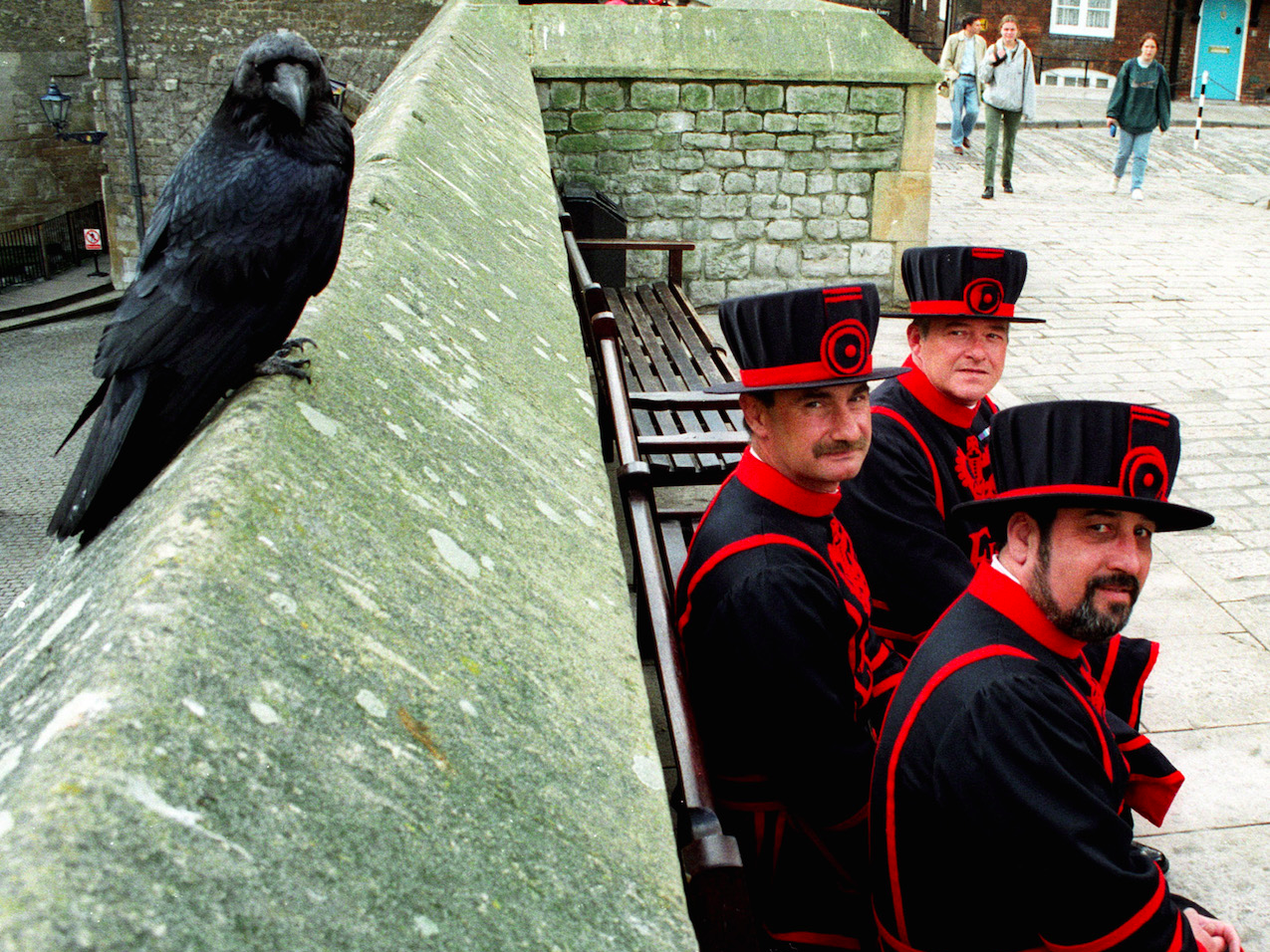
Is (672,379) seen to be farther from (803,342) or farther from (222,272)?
(222,272)

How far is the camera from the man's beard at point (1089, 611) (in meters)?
2.19

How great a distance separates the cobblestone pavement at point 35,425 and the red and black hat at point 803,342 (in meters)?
9.76

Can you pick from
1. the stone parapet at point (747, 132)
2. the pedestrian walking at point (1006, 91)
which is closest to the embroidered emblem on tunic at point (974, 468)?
the stone parapet at point (747, 132)

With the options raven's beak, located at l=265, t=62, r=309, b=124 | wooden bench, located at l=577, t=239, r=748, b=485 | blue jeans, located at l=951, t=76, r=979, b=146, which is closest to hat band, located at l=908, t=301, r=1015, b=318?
wooden bench, located at l=577, t=239, r=748, b=485

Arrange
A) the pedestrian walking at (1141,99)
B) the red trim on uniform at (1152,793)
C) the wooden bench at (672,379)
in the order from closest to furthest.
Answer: the red trim on uniform at (1152,793) → the wooden bench at (672,379) → the pedestrian walking at (1141,99)

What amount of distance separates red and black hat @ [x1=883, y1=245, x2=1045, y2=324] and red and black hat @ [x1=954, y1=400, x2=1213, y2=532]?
1.55 meters

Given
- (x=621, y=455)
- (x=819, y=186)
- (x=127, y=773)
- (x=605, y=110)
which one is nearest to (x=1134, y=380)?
(x=819, y=186)

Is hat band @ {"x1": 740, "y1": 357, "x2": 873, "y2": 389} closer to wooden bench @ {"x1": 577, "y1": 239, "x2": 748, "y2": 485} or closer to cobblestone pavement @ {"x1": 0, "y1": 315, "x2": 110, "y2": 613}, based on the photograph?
wooden bench @ {"x1": 577, "y1": 239, "x2": 748, "y2": 485}

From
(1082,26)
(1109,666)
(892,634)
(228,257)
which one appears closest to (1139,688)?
(1109,666)

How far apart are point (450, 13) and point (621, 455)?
235 inches

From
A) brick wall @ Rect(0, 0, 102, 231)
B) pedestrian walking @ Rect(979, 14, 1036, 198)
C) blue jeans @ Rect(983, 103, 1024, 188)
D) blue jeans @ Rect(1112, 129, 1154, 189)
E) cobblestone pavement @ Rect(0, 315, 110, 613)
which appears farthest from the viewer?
brick wall @ Rect(0, 0, 102, 231)

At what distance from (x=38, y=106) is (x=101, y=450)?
1218 inches

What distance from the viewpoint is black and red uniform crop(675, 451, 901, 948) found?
2.44m

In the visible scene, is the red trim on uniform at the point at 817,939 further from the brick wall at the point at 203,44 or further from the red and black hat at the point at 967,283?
the brick wall at the point at 203,44
